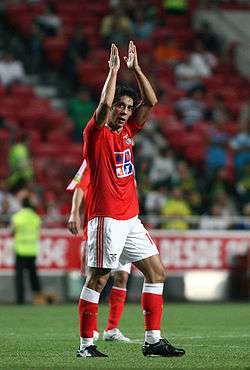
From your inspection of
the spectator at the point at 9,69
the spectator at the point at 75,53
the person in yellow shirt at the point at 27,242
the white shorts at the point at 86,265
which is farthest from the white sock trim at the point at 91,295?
the spectator at the point at 75,53

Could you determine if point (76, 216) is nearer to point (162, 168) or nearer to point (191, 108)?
point (162, 168)

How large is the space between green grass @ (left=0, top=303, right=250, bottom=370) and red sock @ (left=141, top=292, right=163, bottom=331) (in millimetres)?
297

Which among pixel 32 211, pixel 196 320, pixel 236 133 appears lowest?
pixel 196 320

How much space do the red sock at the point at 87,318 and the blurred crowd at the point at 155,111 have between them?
10206 mm

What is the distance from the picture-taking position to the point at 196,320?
14664 mm

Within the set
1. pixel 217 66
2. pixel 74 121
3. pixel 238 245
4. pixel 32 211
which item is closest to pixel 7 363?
pixel 32 211

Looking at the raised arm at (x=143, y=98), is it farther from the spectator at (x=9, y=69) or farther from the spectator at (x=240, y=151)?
the spectator at (x=9, y=69)

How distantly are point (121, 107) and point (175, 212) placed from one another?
11.7 m

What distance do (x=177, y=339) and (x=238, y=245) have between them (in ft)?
32.5

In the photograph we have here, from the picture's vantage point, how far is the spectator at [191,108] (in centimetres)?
2506

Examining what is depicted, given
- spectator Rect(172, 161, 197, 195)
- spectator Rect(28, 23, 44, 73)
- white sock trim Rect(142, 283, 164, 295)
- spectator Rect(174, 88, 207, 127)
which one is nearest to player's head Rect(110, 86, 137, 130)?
white sock trim Rect(142, 283, 164, 295)

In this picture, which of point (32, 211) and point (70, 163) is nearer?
point (32, 211)

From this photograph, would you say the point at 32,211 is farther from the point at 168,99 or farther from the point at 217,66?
the point at 217,66

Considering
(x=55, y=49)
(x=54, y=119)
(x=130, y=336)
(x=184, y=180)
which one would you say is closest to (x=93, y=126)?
(x=130, y=336)
